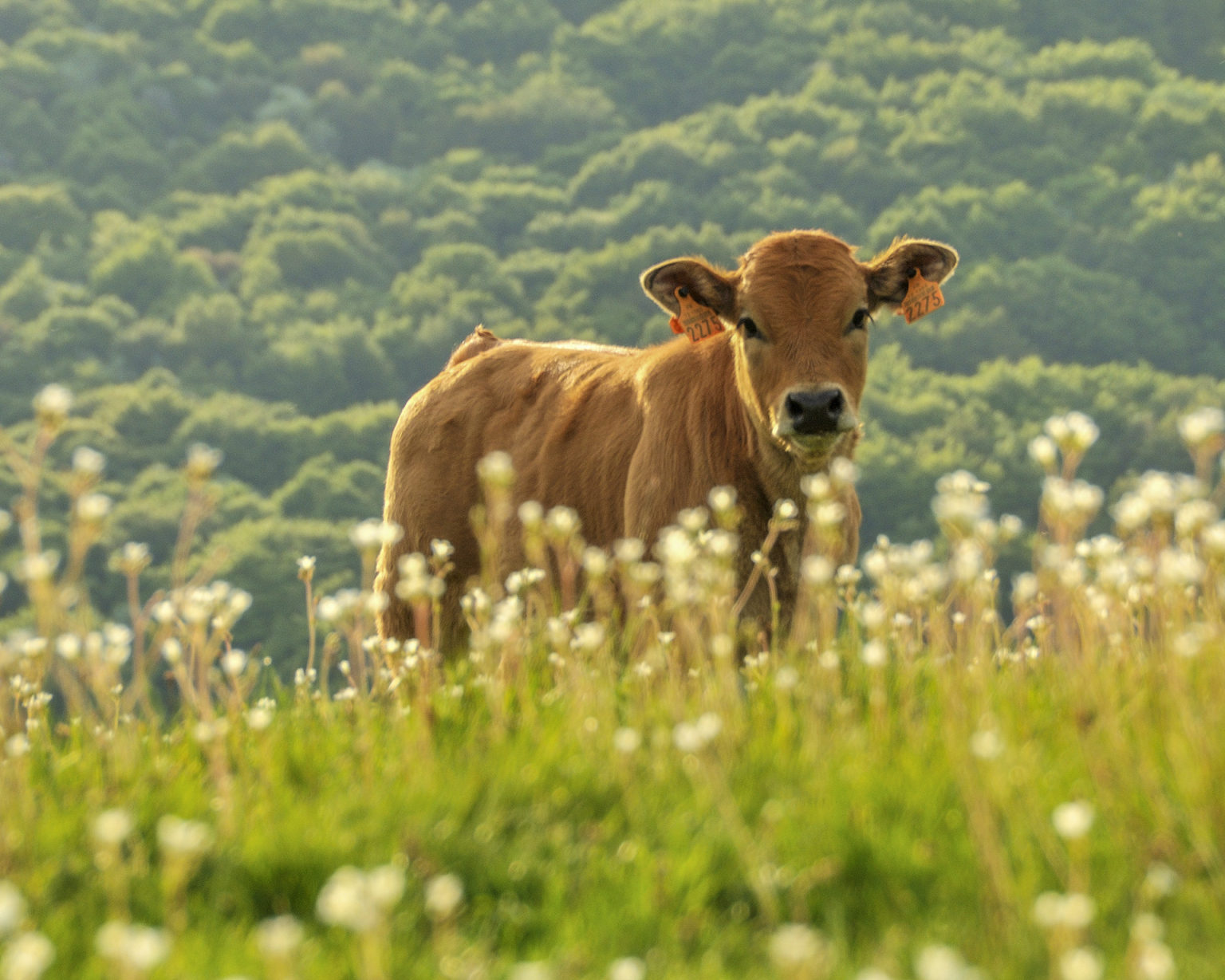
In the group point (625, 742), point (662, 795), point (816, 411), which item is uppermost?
point (816, 411)

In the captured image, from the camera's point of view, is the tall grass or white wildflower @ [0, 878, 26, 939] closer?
white wildflower @ [0, 878, 26, 939]

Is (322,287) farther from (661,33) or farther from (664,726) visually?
(664,726)

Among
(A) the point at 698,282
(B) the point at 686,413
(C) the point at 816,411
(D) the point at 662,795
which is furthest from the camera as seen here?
(A) the point at 698,282

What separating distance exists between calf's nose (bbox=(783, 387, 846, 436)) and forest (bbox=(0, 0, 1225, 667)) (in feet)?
194

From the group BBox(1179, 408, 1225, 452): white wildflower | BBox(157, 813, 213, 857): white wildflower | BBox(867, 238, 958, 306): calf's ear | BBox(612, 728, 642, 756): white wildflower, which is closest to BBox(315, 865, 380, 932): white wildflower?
BBox(157, 813, 213, 857): white wildflower

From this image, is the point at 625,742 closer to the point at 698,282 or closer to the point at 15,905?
the point at 15,905

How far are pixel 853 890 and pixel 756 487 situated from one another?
177 inches

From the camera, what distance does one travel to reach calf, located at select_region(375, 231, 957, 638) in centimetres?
752

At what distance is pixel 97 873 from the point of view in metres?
3.53

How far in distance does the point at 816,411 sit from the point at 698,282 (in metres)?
1.55

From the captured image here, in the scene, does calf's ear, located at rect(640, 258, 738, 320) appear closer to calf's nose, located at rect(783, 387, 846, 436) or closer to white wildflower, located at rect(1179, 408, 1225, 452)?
calf's nose, located at rect(783, 387, 846, 436)

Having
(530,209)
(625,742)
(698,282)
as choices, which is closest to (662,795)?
(625,742)

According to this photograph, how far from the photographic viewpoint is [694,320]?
27.3ft

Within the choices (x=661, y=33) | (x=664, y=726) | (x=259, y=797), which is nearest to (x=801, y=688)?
(x=664, y=726)
